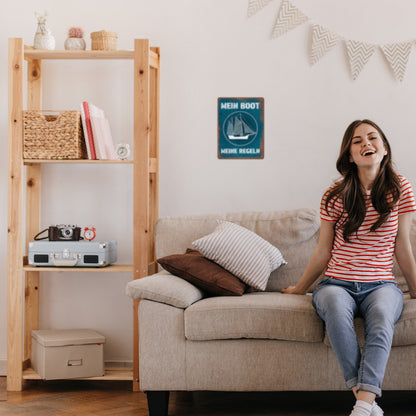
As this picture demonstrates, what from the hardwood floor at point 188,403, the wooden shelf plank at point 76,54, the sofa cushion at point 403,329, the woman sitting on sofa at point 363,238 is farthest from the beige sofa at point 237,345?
the wooden shelf plank at point 76,54

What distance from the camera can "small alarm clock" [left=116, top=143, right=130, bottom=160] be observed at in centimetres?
318

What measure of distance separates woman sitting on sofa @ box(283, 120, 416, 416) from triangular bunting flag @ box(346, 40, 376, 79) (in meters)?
0.82

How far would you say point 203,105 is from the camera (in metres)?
3.44

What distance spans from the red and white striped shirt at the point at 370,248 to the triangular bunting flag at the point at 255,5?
1345 millimetres

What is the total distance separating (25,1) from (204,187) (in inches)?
54.8

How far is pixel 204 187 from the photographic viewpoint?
345 centimetres

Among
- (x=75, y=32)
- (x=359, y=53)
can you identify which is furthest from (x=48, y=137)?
(x=359, y=53)

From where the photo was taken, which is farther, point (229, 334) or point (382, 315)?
point (229, 334)

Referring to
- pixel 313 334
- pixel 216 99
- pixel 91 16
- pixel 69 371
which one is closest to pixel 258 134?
pixel 216 99

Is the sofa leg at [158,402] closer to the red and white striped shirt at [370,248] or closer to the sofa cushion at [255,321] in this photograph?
the sofa cushion at [255,321]

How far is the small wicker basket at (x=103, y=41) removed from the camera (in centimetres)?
312

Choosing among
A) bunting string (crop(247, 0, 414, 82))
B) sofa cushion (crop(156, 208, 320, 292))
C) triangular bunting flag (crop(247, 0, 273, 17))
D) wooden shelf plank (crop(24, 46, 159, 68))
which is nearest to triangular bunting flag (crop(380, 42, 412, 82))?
bunting string (crop(247, 0, 414, 82))

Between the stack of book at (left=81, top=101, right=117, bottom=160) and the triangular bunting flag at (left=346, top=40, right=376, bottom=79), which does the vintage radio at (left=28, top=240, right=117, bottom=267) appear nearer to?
the stack of book at (left=81, top=101, right=117, bottom=160)

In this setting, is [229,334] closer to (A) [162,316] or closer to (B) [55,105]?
(A) [162,316]
